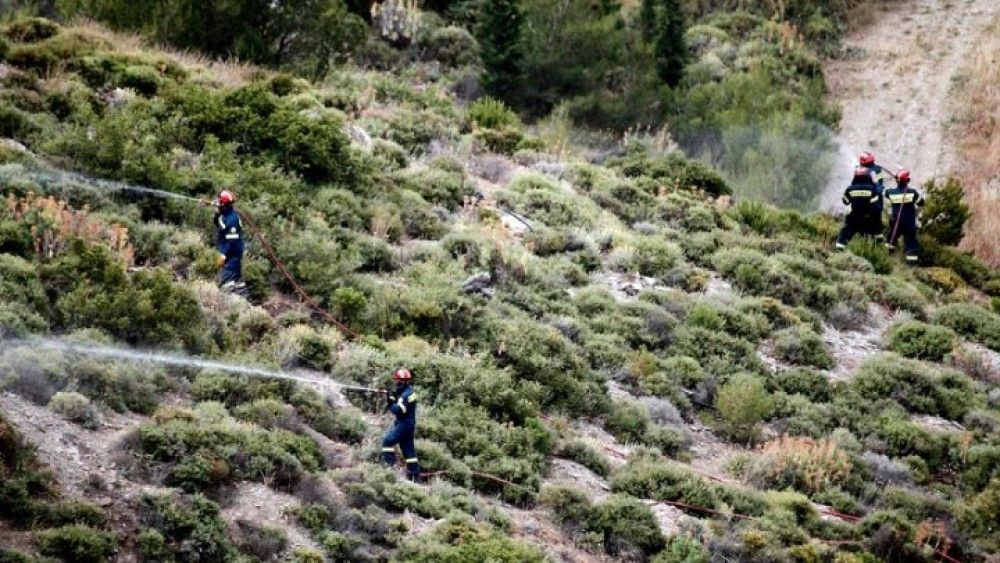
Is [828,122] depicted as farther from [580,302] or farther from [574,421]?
[574,421]

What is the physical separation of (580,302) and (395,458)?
692 cm

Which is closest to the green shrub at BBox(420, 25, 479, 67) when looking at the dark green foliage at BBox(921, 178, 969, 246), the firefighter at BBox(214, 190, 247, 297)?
the dark green foliage at BBox(921, 178, 969, 246)

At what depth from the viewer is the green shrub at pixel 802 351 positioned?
856 inches

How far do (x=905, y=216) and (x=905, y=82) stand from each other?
39.7 feet

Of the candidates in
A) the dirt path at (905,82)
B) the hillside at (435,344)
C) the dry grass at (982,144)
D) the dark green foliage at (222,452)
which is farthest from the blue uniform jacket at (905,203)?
the dark green foliage at (222,452)

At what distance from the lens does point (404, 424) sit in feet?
48.3

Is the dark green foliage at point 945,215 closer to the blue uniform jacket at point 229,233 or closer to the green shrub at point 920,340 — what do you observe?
the green shrub at point 920,340

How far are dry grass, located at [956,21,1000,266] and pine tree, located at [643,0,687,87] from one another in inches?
279

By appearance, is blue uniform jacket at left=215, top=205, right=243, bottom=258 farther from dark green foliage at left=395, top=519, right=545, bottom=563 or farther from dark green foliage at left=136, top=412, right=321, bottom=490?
dark green foliage at left=395, top=519, right=545, bottom=563

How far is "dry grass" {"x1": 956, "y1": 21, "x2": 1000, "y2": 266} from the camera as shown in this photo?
29047 millimetres

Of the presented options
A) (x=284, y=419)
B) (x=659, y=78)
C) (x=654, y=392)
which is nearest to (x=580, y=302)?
(x=654, y=392)

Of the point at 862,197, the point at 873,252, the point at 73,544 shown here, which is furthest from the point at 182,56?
the point at 73,544

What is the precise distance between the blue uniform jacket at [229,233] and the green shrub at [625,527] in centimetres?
588

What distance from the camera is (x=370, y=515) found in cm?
1360
